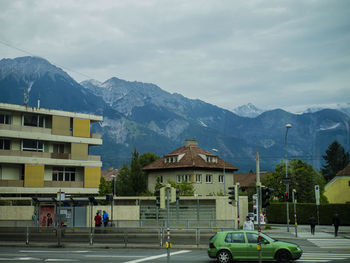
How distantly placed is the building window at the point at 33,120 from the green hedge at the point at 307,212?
A: 30.9 metres

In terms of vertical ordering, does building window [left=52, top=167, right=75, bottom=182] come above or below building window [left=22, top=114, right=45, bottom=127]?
below

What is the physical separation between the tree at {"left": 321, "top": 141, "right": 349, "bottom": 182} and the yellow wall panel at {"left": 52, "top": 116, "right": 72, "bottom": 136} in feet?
284

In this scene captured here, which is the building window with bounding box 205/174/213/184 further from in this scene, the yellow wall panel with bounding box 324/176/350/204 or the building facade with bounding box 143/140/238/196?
→ the yellow wall panel with bounding box 324/176/350/204

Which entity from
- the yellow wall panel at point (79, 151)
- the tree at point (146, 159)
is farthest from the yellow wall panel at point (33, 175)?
the tree at point (146, 159)

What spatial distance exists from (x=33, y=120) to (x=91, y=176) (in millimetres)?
9988

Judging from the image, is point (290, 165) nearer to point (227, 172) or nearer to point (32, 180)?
point (227, 172)

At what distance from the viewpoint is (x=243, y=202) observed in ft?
135

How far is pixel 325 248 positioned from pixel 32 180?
1393 inches

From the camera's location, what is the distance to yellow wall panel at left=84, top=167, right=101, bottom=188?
53.8m

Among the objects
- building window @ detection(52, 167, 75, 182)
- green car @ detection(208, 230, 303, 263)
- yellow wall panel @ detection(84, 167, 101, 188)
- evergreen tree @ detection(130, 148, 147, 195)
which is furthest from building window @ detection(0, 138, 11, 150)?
green car @ detection(208, 230, 303, 263)

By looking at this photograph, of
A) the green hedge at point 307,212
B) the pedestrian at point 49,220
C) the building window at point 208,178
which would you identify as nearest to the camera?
the pedestrian at point 49,220

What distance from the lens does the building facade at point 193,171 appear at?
2758 inches

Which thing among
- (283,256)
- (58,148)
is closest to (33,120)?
(58,148)

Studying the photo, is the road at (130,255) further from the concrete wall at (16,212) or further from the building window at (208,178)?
the building window at (208,178)
